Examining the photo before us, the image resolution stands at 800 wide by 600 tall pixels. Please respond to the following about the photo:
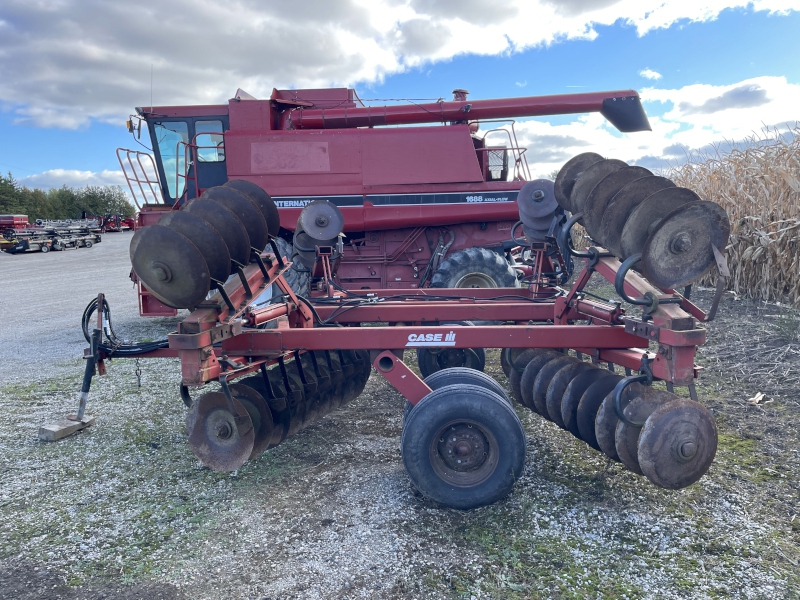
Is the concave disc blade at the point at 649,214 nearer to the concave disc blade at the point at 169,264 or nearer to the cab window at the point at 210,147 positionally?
the concave disc blade at the point at 169,264

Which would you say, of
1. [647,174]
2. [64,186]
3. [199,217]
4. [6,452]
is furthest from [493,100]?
[64,186]

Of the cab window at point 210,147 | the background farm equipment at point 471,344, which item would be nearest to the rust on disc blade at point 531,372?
the background farm equipment at point 471,344

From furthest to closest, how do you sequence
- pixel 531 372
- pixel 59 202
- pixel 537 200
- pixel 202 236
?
pixel 59 202 < pixel 537 200 < pixel 531 372 < pixel 202 236

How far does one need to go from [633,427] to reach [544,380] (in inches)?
42.5

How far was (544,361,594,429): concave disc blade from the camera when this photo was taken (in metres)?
3.86

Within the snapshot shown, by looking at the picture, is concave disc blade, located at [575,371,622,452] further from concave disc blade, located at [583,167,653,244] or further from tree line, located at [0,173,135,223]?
tree line, located at [0,173,135,223]

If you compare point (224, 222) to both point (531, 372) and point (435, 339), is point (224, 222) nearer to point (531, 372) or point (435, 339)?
point (435, 339)

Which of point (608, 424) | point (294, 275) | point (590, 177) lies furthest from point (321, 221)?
point (608, 424)

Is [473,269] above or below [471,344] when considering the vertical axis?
above

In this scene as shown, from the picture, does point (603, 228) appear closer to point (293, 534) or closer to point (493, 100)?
point (293, 534)

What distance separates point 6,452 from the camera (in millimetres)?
4188

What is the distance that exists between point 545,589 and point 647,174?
240 centimetres

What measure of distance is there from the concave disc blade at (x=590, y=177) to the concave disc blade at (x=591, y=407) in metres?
1.31

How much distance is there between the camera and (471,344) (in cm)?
346
